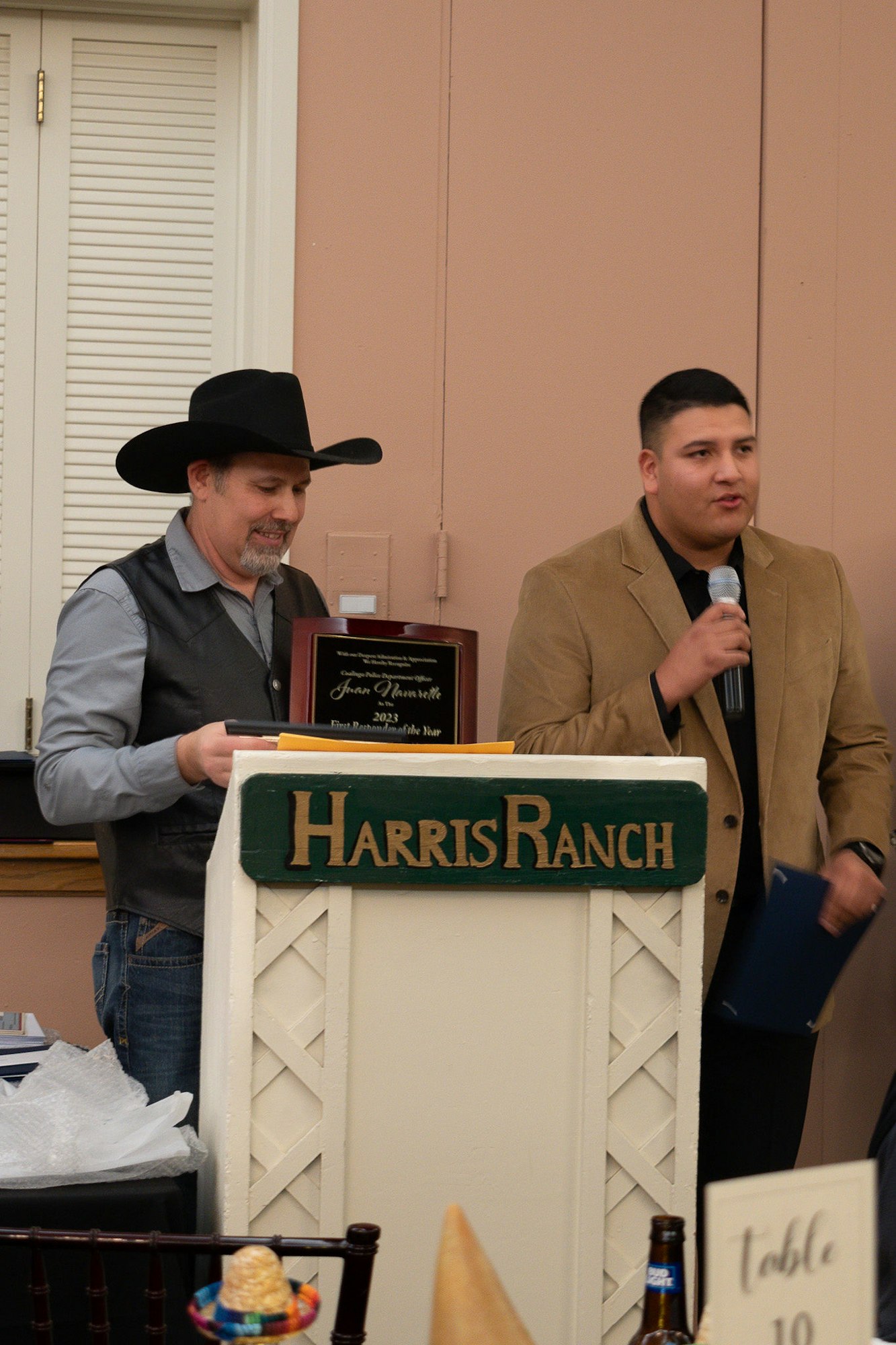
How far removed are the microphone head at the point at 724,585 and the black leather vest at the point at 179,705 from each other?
2.08ft

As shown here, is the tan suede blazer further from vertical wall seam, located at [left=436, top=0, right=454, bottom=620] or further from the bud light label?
the bud light label

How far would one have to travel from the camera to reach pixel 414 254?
10.4ft

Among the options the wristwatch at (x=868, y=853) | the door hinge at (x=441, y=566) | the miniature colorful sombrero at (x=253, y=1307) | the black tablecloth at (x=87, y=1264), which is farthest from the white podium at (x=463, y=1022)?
the door hinge at (x=441, y=566)

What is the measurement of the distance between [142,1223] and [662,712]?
1.01 meters

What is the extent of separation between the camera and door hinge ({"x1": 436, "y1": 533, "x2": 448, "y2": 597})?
312cm

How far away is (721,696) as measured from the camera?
227cm

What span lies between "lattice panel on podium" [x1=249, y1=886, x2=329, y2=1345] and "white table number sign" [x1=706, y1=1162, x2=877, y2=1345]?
2.16ft

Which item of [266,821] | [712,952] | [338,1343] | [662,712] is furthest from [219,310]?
[338,1343]

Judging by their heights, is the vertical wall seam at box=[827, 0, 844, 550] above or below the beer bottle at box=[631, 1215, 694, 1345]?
above

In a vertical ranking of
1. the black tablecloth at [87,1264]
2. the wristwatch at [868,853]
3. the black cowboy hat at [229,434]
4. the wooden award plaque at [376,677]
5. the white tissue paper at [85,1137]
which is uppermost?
the black cowboy hat at [229,434]

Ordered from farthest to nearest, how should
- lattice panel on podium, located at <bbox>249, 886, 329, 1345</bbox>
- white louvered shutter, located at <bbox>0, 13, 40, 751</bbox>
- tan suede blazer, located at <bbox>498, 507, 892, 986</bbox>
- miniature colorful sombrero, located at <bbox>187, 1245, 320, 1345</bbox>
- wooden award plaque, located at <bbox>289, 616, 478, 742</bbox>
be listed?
white louvered shutter, located at <bbox>0, 13, 40, 751</bbox>, tan suede blazer, located at <bbox>498, 507, 892, 986</bbox>, wooden award plaque, located at <bbox>289, 616, 478, 742</bbox>, lattice panel on podium, located at <bbox>249, 886, 329, 1345</bbox>, miniature colorful sombrero, located at <bbox>187, 1245, 320, 1345</bbox>

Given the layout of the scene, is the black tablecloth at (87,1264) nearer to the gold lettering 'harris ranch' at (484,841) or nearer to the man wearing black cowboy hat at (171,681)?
the gold lettering 'harris ranch' at (484,841)

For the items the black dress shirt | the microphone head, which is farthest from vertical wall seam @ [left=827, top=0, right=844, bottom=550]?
the microphone head

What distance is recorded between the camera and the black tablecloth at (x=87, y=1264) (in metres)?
1.43
